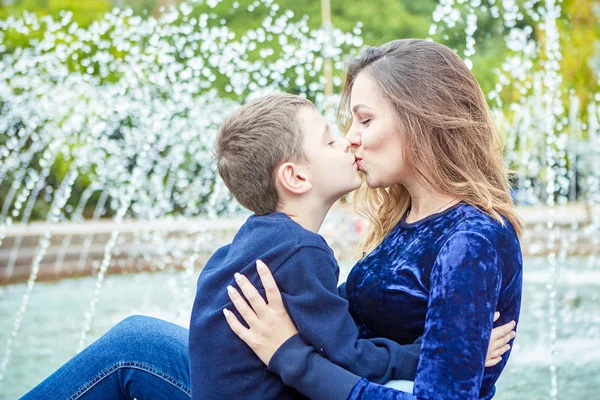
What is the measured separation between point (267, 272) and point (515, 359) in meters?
3.41

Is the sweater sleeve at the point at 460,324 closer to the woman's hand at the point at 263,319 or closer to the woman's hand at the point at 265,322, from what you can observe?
the woman's hand at the point at 265,322

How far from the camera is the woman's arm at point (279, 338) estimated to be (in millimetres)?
1637

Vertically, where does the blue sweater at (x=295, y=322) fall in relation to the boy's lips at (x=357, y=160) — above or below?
below

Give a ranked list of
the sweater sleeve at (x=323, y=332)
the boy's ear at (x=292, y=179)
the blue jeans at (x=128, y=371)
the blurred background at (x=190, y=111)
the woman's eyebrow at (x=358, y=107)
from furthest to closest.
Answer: the blurred background at (x=190, y=111)
the blue jeans at (x=128, y=371)
the woman's eyebrow at (x=358, y=107)
the boy's ear at (x=292, y=179)
the sweater sleeve at (x=323, y=332)

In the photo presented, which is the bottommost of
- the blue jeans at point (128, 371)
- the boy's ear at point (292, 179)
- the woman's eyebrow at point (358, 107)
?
the blue jeans at point (128, 371)

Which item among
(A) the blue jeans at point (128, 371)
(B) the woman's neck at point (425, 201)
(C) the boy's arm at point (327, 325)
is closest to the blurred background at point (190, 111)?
(A) the blue jeans at point (128, 371)

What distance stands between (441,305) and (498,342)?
9.1 inches

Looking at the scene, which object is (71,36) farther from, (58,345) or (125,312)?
(58,345)

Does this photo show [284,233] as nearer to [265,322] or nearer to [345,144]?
[265,322]

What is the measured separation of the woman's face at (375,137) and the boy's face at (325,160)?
0.12ft

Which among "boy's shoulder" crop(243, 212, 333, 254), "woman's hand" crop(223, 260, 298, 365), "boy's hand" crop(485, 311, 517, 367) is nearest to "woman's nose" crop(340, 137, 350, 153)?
"boy's shoulder" crop(243, 212, 333, 254)

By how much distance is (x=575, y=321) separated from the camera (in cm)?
578

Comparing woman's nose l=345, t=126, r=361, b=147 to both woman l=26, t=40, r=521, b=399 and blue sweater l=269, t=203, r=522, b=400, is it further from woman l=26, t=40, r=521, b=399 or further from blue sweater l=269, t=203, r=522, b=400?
blue sweater l=269, t=203, r=522, b=400

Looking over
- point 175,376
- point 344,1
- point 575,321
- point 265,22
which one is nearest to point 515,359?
point 575,321
